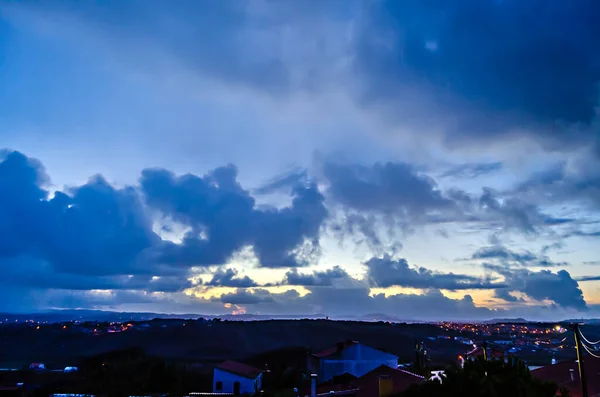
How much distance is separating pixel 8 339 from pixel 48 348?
20.2m

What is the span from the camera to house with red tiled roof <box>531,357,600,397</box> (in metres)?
32.7

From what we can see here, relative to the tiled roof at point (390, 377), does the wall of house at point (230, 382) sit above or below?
below

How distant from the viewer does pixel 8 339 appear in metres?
135

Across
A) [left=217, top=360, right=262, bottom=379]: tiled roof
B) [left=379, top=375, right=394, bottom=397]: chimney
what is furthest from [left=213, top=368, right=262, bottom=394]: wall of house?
[left=379, top=375, right=394, bottom=397]: chimney

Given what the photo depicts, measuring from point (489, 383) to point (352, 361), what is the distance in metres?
39.8

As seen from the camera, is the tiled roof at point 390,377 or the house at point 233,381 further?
the house at point 233,381

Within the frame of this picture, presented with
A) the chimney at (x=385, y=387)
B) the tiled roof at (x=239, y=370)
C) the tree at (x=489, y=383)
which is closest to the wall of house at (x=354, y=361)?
the tiled roof at (x=239, y=370)

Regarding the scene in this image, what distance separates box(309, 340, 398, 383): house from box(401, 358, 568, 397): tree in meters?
35.5

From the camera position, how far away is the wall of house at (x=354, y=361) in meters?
54.8

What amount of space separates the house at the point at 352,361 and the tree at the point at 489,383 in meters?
35.5

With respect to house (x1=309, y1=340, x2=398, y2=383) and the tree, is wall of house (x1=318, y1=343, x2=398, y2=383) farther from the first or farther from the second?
the tree

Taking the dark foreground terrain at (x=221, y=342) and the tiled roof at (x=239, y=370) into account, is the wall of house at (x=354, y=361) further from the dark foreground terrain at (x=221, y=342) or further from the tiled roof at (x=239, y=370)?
the dark foreground terrain at (x=221, y=342)

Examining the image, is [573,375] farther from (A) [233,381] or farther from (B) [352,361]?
(A) [233,381]

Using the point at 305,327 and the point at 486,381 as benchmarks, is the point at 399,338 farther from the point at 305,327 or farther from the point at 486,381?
the point at 486,381
